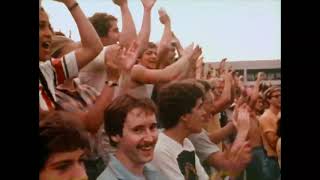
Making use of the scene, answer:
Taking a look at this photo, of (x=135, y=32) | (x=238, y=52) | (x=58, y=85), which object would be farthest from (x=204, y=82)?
(x=58, y=85)

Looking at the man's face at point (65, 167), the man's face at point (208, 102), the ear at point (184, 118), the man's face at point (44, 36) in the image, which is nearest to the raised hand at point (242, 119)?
the man's face at point (208, 102)

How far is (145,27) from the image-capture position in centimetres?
300

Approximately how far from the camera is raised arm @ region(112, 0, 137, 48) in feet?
9.86

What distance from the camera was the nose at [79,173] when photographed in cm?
298

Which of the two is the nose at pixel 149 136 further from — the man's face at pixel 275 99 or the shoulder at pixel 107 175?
the man's face at pixel 275 99

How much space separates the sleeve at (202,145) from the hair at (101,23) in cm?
68

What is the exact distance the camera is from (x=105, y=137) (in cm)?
298

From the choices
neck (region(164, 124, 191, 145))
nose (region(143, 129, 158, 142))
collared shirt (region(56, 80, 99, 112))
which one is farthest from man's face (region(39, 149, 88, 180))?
neck (region(164, 124, 191, 145))

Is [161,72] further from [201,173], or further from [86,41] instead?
[201,173]

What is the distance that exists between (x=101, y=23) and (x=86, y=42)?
0.12m

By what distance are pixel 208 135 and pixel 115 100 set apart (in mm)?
500

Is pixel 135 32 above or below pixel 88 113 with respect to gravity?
above
